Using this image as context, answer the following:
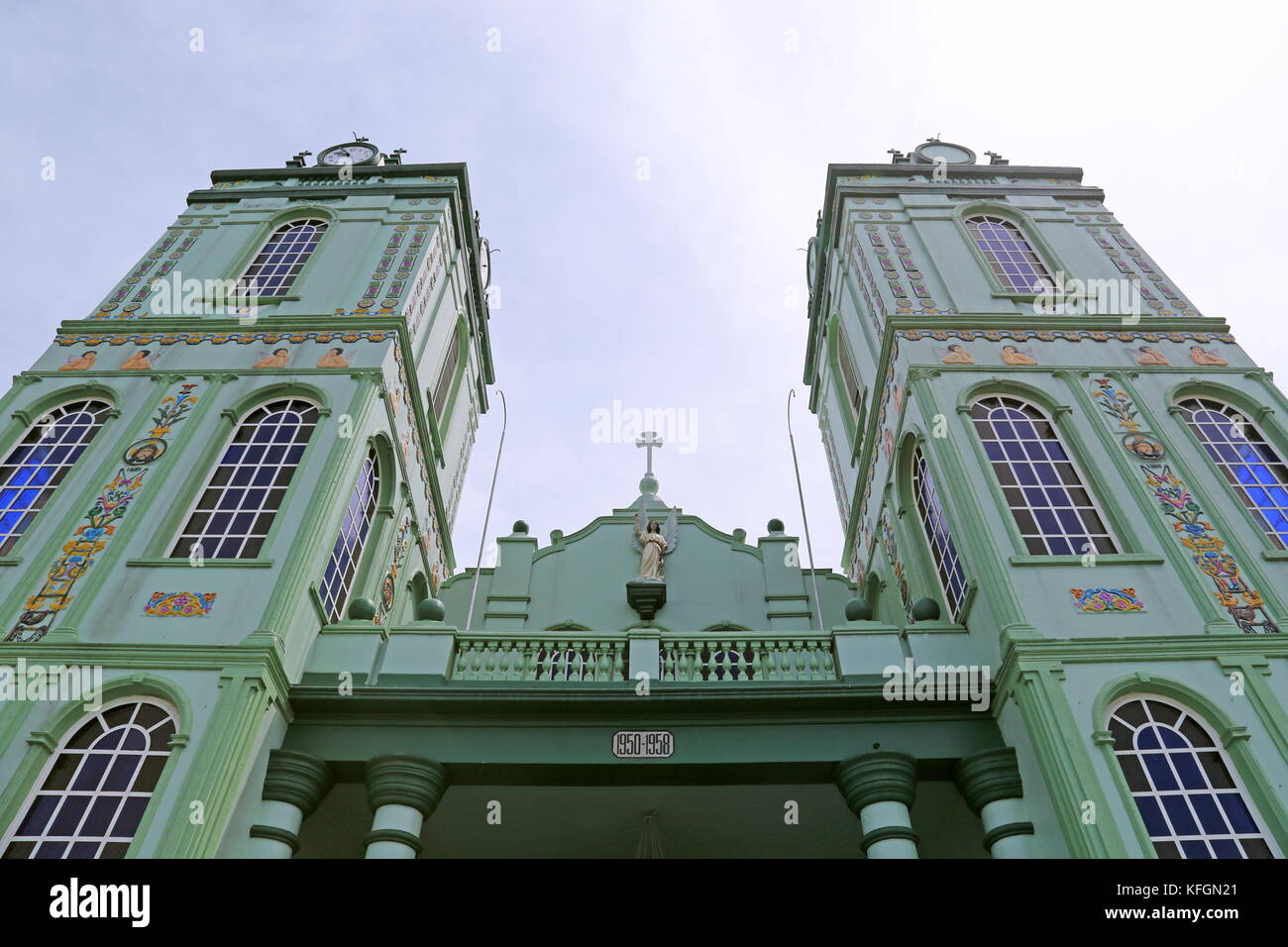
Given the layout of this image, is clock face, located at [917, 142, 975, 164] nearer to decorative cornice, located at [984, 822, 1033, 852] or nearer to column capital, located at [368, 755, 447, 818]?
decorative cornice, located at [984, 822, 1033, 852]

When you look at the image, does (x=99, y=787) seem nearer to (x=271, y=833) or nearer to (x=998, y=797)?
(x=271, y=833)

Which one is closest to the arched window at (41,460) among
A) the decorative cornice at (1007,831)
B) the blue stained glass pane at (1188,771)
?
the decorative cornice at (1007,831)

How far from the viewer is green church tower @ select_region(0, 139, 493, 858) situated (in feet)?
33.6

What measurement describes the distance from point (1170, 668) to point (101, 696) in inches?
455

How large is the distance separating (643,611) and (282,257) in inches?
374

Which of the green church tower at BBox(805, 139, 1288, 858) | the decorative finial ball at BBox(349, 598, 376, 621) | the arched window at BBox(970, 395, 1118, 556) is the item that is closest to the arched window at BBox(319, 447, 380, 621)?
the decorative finial ball at BBox(349, 598, 376, 621)

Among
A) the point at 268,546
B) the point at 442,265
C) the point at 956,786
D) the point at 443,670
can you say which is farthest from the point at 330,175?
the point at 956,786

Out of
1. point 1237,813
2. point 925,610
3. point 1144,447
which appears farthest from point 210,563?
point 1144,447

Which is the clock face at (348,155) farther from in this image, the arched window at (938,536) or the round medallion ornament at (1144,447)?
the round medallion ornament at (1144,447)

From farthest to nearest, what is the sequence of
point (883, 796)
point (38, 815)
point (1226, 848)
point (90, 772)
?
point (883, 796)
point (90, 772)
point (38, 815)
point (1226, 848)

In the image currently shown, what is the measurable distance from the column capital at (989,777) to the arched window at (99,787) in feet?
28.0

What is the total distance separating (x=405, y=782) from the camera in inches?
435

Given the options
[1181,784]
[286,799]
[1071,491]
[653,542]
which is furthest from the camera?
[653,542]
